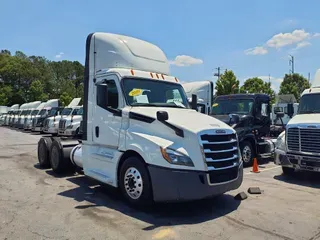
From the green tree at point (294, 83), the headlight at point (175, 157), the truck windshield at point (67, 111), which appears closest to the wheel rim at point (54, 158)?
the headlight at point (175, 157)

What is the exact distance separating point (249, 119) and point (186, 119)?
20.4 ft

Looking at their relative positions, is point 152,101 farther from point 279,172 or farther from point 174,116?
point 279,172

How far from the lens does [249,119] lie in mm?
11336

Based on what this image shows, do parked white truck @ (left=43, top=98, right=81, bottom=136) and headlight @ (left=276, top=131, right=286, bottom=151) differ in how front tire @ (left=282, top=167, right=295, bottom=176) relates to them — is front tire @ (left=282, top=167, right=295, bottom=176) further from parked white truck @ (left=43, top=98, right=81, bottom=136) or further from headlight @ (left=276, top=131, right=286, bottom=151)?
parked white truck @ (left=43, top=98, right=81, bottom=136)

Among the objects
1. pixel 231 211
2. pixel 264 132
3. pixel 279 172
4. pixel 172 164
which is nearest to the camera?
pixel 172 164

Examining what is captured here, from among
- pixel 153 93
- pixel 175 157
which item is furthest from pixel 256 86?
pixel 175 157

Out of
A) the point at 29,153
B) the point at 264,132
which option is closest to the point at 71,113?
the point at 29,153

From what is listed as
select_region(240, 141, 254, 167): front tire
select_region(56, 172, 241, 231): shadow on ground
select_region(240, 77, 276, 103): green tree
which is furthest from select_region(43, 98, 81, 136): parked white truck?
select_region(240, 77, 276, 103): green tree

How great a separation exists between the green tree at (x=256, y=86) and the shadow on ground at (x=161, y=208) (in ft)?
142

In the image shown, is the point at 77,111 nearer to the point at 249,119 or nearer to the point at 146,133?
the point at 249,119

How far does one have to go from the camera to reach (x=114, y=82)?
639 centimetres

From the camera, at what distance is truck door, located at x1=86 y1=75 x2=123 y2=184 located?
6.27 m

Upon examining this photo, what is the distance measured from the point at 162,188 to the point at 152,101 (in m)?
1.89

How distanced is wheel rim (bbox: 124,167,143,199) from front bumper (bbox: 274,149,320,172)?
4923 millimetres
